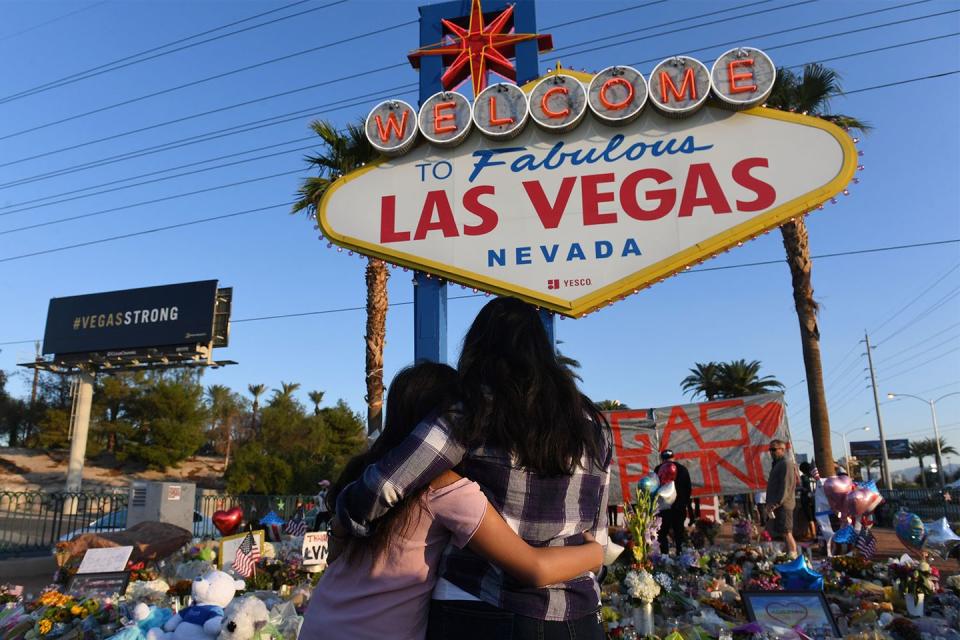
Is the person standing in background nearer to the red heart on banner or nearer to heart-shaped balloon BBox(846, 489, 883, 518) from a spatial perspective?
heart-shaped balloon BBox(846, 489, 883, 518)

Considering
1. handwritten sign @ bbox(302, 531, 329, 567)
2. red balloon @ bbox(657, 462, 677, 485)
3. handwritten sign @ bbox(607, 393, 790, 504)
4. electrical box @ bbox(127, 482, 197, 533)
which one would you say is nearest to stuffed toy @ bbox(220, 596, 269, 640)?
handwritten sign @ bbox(302, 531, 329, 567)

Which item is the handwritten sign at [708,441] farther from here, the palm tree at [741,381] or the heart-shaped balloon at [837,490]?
the palm tree at [741,381]

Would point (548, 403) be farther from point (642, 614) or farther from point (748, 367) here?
point (748, 367)

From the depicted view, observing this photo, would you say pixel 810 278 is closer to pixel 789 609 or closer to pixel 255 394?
pixel 789 609

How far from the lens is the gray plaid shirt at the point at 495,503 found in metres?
1.73

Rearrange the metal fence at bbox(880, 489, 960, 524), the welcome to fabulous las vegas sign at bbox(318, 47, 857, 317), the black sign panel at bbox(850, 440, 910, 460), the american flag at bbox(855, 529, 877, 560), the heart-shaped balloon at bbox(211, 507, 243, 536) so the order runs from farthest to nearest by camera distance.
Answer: the black sign panel at bbox(850, 440, 910, 460)
the metal fence at bbox(880, 489, 960, 524)
the heart-shaped balloon at bbox(211, 507, 243, 536)
the welcome to fabulous las vegas sign at bbox(318, 47, 857, 317)
the american flag at bbox(855, 529, 877, 560)

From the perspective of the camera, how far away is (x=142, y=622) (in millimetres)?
4574

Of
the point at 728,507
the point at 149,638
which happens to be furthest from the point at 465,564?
the point at 728,507

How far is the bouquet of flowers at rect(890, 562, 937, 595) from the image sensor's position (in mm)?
5172

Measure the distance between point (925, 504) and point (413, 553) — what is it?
63.2ft

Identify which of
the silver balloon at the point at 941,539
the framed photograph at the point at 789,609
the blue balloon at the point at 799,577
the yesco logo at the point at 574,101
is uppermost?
the yesco logo at the point at 574,101

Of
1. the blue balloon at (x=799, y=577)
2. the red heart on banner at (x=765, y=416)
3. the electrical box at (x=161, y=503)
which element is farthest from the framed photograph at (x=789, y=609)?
the electrical box at (x=161, y=503)

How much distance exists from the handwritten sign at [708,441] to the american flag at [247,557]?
7176 millimetres

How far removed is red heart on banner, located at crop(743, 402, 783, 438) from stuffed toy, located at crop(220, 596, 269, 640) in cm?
1062
